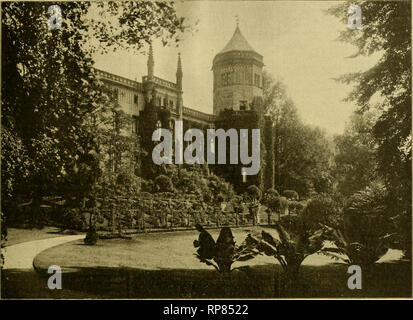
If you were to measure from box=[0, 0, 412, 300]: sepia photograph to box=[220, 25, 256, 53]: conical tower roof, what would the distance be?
40 mm

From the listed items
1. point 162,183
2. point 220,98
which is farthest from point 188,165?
point 220,98

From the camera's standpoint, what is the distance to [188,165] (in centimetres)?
796

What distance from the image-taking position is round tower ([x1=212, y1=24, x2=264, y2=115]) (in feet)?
26.7

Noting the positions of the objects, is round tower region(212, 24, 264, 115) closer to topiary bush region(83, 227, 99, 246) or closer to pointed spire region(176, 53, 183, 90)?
pointed spire region(176, 53, 183, 90)

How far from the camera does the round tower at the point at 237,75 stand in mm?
8141

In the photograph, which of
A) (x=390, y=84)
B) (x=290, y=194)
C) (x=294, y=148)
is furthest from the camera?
(x=294, y=148)

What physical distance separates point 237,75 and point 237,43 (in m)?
1.03

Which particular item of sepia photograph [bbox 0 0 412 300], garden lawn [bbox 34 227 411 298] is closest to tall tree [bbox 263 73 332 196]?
sepia photograph [bbox 0 0 412 300]

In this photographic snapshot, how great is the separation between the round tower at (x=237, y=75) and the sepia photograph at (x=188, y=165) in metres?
0.07

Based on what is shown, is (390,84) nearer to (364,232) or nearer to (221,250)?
(364,232)

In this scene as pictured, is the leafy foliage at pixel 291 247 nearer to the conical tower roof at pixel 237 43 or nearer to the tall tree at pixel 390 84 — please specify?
the tall tree at pixel 390 84

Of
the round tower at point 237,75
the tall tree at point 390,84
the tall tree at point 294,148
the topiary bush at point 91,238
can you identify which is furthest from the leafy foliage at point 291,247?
the topiary bush at point 91,238

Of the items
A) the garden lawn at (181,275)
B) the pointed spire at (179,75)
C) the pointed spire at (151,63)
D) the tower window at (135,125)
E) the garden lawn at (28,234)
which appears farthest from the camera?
the tower window at (135,125)
